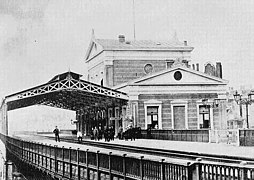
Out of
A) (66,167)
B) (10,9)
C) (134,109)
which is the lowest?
(66,167)

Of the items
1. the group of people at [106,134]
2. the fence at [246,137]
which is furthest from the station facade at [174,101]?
A: the fence at [246,137]

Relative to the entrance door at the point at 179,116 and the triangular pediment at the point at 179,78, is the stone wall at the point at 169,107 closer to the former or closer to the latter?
the entrance door at the point at 179,116

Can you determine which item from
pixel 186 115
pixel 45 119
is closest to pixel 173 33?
pixel 186 115

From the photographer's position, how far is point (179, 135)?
31547 millimetres

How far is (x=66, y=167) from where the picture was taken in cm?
2008

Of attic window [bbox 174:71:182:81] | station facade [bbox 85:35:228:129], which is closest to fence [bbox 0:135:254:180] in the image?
station facade [bbox 85:35:228:129]

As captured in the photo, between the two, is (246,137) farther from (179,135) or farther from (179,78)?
(179,78)

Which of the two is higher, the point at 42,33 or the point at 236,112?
the point at 42,33

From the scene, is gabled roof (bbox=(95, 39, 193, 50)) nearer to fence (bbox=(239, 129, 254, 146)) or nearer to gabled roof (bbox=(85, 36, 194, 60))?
gabled roof (bbox=(85, 36, 194, 60))

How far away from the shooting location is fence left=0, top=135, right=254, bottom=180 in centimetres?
931

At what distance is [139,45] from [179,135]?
24.4m

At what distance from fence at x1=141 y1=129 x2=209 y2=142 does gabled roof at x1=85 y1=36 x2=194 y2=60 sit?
17771 millimetres

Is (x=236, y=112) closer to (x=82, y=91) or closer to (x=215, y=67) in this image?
(x=215, y=67)

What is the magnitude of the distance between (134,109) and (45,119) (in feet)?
196
